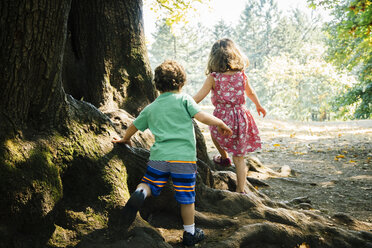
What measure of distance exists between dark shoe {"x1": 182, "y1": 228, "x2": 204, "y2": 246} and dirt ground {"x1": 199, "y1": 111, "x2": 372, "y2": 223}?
8.14ft

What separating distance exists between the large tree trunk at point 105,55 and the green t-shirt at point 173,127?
1623mm

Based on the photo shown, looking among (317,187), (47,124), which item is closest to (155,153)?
(47,124)

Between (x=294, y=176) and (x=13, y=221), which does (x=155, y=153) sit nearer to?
(x=13, y=221)

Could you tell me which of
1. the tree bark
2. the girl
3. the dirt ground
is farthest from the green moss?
the dirt ground

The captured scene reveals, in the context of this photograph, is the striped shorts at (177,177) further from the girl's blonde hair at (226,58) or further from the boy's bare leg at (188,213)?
the girl's blonde hair at (226,58)

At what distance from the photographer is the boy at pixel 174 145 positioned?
2.68m

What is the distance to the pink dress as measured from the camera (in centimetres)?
408

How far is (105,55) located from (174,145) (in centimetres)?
220

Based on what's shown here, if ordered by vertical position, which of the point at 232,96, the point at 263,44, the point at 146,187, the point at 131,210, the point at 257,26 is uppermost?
the point at 257,26

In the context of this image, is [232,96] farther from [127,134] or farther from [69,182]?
[69,182]

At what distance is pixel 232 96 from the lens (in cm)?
411

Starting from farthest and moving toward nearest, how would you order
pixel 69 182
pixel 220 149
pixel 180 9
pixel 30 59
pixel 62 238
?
1. pixel 180 9
2. pixel 220 149
3. pixel 69 182
4. pixel 62 238
5. pixel 30 59

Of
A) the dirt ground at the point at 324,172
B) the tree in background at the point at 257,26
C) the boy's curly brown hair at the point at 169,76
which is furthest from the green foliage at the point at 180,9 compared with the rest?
the tree in background at the point at 257,26

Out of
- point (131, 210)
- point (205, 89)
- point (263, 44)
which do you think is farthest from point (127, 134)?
point (263, 44)
